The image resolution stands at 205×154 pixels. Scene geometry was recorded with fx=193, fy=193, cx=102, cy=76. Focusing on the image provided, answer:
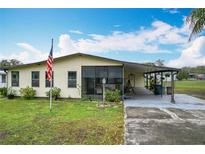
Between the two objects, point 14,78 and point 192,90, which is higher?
point 14,78

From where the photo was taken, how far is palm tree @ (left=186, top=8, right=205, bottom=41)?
7384mm

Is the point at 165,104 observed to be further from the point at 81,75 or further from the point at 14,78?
the point at 14,78

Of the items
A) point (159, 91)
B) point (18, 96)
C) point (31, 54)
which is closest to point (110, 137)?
point (18, 96)

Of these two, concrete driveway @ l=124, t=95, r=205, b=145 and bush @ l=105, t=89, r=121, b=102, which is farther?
bush @ l=105, t=89, r=121, b=102

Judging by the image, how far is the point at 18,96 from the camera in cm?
1496

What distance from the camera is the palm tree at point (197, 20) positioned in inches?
291

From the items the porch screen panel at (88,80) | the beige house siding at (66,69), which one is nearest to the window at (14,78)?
the beige house siding at (66,69)

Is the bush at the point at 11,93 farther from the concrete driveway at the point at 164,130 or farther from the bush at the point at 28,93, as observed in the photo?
the concrete driveway at the point at 164,130

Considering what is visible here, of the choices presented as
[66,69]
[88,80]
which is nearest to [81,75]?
[88,80]

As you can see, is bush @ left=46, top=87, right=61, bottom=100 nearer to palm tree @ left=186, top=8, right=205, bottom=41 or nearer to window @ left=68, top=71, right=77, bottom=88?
window @ left=68, top=71, right=77, bottom=88

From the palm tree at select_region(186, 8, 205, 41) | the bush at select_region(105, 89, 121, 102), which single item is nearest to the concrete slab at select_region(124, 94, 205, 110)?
the bush at select_region(105, 89, 121, 102)

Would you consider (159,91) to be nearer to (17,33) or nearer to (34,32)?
(34,32)

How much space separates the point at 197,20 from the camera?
7816 mm

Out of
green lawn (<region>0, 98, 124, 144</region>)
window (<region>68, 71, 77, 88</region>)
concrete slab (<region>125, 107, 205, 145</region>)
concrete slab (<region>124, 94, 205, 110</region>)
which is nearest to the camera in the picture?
concrete slab (<region>125, 107, 205, 145</region>)
